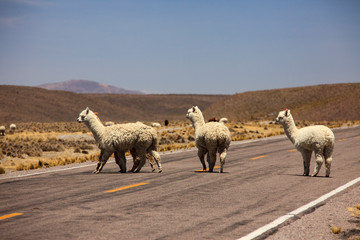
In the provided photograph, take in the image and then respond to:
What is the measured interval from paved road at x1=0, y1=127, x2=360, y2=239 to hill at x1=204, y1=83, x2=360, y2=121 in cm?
11180

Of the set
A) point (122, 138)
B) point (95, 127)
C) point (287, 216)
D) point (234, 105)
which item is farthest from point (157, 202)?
point (234, 105)

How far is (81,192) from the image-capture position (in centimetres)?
1245

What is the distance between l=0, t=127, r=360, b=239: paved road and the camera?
26.9 feet

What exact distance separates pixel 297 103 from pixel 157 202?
14801 cm

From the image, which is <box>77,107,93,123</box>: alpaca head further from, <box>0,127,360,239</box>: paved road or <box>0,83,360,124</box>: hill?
<box>0,83,360,124</box>: hill

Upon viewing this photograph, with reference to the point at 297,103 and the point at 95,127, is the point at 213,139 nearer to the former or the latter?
the point at 95,127

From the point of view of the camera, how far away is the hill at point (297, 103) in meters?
127

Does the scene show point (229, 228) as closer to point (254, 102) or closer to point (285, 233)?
point (285, 233)

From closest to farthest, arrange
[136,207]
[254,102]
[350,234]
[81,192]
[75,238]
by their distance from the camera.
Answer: [75,238]
[350,234]
[136,207]
[81,192]
[254,102]

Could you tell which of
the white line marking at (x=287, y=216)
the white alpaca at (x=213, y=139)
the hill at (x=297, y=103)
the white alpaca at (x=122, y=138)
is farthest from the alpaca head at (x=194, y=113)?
the hill at (x=297, y=103)

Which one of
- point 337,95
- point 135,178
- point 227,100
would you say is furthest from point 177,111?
point 135,178

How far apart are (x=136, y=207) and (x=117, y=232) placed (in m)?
2.20

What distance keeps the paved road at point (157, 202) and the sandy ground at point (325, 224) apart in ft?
1.57

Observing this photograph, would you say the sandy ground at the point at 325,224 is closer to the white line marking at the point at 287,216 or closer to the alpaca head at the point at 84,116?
the white line marking at the point at 287,216
